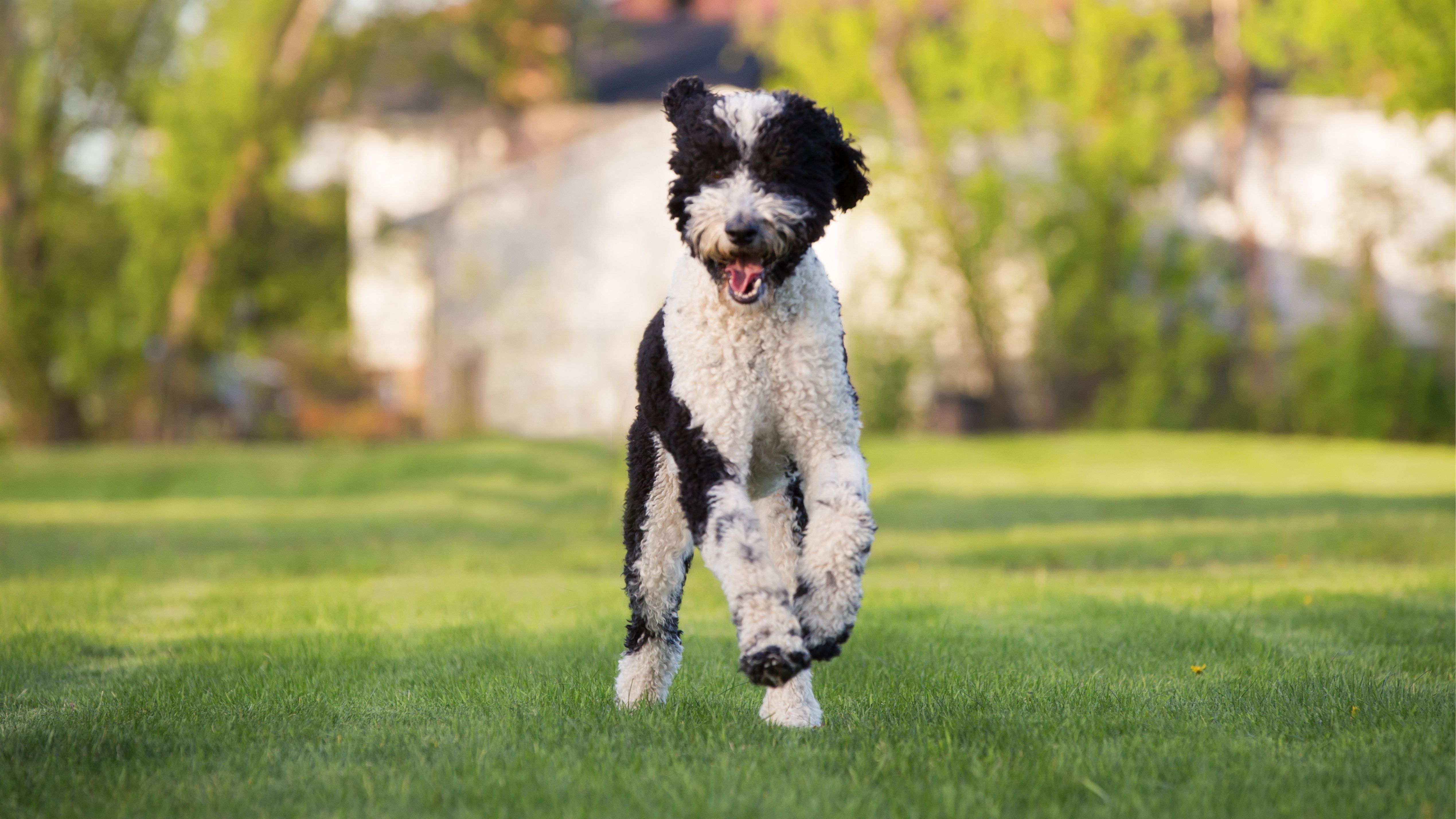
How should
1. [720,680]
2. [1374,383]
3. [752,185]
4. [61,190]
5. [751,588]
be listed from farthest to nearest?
[61,190] → [1374,383] → [720,680] → [752,185] → [751,588]

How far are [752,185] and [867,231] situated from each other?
19.0m

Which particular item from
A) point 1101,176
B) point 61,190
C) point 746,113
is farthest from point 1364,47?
point 61,190

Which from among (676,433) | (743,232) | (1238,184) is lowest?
(676,433)

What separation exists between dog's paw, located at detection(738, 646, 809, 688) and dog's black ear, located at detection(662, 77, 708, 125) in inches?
63.9

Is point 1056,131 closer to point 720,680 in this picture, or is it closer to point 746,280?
point 720,680

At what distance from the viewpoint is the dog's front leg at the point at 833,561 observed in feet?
12.1

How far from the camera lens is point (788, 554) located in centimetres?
423

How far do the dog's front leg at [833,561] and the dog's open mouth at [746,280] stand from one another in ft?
1.90

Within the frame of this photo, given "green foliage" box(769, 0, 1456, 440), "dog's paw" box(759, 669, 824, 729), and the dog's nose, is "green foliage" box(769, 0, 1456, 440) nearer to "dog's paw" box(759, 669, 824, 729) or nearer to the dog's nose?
"dog's paw" box(759, 669, 824, 729)

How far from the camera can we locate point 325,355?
23.2 meters

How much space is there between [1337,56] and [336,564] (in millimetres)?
17104

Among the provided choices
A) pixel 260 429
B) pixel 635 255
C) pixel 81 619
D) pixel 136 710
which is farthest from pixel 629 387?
pixel 136 710

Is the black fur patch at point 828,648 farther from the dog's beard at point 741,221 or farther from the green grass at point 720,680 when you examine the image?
the dog's beard at point 741,221

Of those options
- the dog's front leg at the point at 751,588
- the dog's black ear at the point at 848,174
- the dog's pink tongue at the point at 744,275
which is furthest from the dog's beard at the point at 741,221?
the dog's front leg at the point at 751,588
